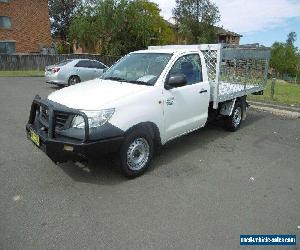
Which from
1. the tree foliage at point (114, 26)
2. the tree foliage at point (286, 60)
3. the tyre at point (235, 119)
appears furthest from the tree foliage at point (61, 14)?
the tree foliage at point (286, 60)

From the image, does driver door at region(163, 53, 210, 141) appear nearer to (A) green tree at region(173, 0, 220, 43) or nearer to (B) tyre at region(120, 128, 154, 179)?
(B) tyre at region(120, 128, 154, 179)

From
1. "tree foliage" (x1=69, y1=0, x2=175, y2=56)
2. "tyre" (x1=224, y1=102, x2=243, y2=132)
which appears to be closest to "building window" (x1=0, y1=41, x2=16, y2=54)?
"tree foliage" (x1=69, y1=0, x2=175, y2=56)

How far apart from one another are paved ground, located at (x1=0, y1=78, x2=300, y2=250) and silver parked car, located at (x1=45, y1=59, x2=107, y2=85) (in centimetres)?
838

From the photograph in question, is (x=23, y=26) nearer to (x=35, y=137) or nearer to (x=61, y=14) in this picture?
(x=61, y=14)

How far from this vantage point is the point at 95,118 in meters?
4.11

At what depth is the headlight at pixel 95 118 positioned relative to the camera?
4102mm

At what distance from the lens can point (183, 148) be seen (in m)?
6.21

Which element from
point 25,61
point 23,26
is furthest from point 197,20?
point 25,61

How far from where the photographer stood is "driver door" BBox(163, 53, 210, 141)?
5.17 meters

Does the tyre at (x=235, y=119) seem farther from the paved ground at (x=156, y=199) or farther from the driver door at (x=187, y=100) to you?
the driver door at (x=187, y=100)

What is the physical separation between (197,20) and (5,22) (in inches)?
1117

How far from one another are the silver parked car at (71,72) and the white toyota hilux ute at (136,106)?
842 centimetres

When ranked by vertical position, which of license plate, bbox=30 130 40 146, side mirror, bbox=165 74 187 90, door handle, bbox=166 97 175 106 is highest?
side mirror, bbox=165 74 187 90

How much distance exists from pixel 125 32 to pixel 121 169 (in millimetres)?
28825
